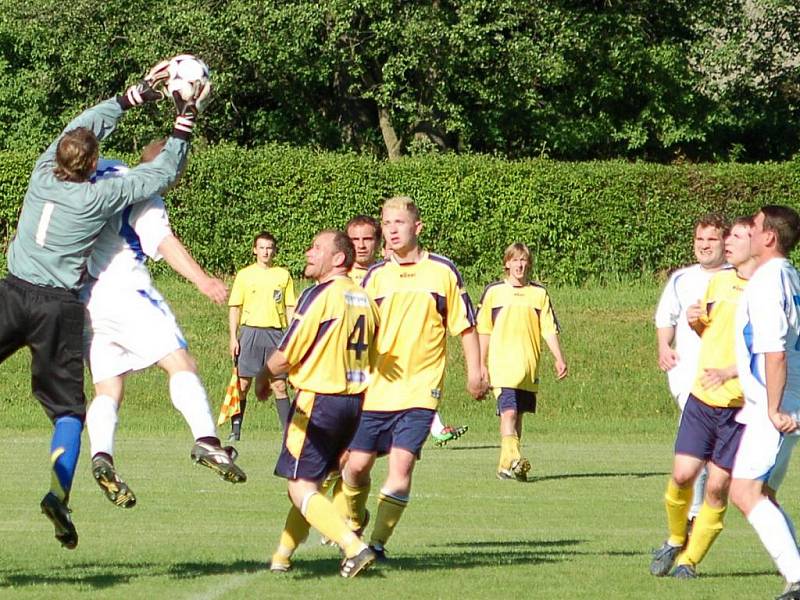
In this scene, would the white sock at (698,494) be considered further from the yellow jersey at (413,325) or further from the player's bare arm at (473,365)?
the yellow jersey at (413,325)

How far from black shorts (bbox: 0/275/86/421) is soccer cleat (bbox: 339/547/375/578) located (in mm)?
1749

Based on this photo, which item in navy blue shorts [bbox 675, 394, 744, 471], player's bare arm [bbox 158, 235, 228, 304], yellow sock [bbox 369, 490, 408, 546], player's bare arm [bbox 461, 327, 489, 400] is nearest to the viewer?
player's bare arm [bbox 158, 235, 228, 304]

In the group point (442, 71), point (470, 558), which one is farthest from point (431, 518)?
point (442, 71)

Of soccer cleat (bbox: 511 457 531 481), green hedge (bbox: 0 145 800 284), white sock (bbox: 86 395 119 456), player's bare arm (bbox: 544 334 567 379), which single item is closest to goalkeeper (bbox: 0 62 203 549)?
white sock (bbox: 86 395 119 456)


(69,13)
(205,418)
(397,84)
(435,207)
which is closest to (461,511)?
(205,418)

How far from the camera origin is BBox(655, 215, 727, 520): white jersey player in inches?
412

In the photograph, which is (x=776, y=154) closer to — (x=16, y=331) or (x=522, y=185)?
(x=522, y=185)

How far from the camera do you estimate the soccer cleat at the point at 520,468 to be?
14727 mm

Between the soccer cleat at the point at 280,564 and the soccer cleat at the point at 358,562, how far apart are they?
0.57 m

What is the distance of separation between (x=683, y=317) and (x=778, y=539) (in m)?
2.63

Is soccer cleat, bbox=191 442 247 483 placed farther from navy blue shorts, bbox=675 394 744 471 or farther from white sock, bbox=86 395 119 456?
navy blue shorts, bbox=675 394 744 471

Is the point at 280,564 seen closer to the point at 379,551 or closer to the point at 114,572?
the point at 379,551

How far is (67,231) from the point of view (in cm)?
872

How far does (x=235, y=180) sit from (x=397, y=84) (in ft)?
17.3
